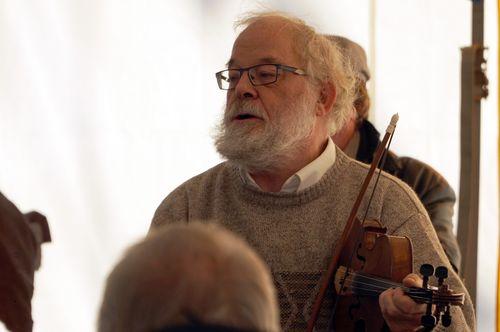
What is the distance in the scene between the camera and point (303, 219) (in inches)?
96.0

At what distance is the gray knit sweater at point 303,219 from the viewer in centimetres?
235

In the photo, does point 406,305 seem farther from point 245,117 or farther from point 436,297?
point 245,117

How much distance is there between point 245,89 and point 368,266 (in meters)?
0.57

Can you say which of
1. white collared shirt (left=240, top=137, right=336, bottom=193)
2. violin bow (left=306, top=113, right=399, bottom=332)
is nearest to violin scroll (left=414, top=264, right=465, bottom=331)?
violin bow (left=306, top=113, right=399, bottom=332)

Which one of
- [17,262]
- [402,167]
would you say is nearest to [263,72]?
[17,262]

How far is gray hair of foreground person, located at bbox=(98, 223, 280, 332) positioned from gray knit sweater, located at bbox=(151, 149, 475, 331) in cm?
129

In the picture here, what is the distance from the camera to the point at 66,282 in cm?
309

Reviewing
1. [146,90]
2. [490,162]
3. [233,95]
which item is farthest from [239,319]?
[490,162]

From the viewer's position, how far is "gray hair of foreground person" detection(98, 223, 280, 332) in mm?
1007

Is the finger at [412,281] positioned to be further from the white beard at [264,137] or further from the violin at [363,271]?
the white beard at [264,137]

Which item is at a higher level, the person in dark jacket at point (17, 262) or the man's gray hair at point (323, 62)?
the man's gray hair at point (323, 62)

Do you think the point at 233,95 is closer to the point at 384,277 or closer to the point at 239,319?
the point at 384,277

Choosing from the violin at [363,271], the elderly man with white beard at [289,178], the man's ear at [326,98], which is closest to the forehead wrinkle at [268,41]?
the elderly man with white beard at [289,178]

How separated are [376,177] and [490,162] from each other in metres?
1.64
